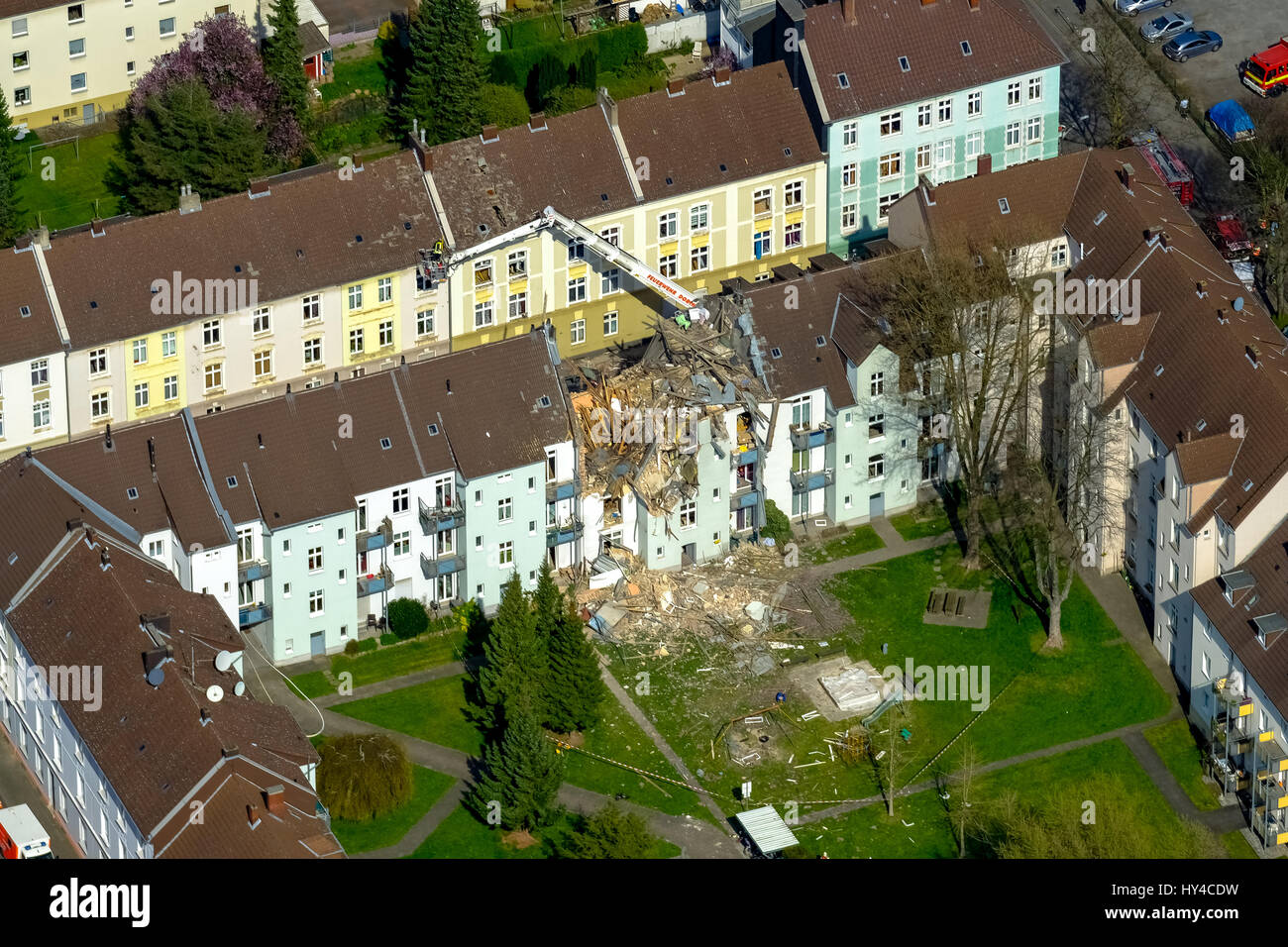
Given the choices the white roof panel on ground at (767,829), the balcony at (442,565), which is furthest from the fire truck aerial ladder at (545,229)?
the white roof panel on ground at (767,829)

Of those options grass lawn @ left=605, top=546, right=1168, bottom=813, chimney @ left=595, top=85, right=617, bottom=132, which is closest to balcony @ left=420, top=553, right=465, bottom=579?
grass lawn @ left=605, top=546, right=1168, bottom=813

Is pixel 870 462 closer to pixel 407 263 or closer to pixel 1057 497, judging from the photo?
pixel 1057 497

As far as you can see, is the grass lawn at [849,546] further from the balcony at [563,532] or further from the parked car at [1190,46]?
the parked car at [1190,46]

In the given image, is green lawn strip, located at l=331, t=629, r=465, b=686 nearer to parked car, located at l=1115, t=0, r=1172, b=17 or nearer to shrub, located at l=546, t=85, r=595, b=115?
shrub, located at l=546, t=85, r=595, b=115

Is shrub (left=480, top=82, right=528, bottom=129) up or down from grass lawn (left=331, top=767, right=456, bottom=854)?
up

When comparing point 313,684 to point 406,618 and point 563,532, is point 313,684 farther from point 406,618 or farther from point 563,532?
point 563,532
